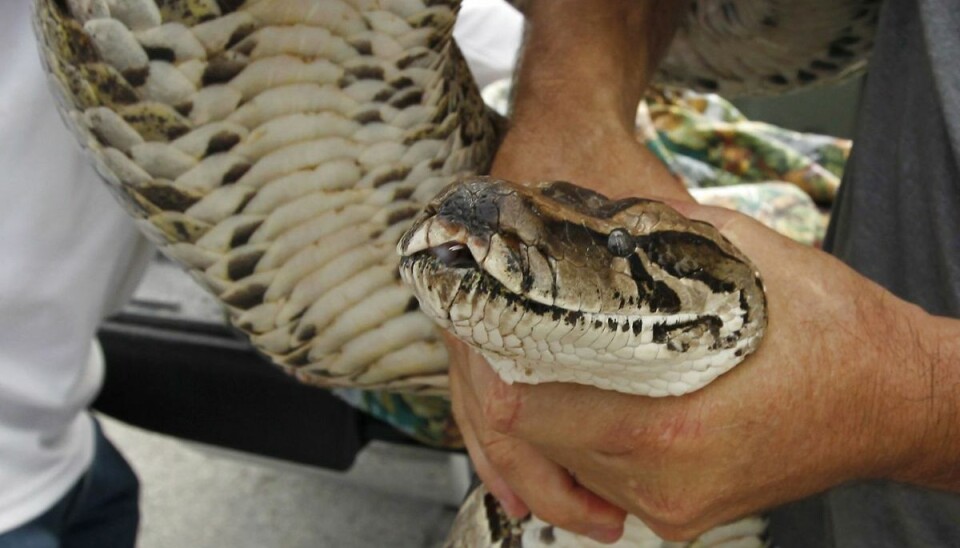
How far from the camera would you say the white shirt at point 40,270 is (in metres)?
1.07

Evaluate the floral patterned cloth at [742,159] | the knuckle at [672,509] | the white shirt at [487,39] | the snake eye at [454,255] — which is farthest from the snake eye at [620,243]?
the white shirt at [487,39]

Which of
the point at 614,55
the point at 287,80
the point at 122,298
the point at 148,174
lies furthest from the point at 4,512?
the point at 614,55

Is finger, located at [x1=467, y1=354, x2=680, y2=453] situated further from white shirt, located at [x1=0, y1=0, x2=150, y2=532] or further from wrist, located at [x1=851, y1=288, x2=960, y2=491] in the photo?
white shirt, located at [x1=0, y1=0, x2=150, y2=532]

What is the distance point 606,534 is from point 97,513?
2.50 ft

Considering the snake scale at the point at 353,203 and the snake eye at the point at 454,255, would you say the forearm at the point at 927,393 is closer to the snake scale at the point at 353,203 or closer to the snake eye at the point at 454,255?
the snake scale at the point at 353,203

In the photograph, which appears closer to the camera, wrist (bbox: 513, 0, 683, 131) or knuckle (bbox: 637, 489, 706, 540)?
knuckle (bbox: 637, 489, 706, 540)

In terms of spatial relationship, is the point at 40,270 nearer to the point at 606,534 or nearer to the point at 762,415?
the point at 606,534

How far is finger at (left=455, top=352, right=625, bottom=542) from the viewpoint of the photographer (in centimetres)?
88

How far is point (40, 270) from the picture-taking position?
3.66 feet

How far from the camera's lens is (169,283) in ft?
6.15

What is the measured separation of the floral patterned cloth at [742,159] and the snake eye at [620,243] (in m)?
1.06

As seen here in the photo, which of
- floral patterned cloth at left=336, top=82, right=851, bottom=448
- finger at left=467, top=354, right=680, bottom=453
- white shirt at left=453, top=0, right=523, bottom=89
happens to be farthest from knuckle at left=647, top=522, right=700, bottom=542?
white shirt at left=453, top=0, right=523, bottom=89

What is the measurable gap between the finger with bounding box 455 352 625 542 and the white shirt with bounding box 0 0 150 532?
1.82 feet

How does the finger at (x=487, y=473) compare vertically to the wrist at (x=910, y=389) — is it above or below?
below
